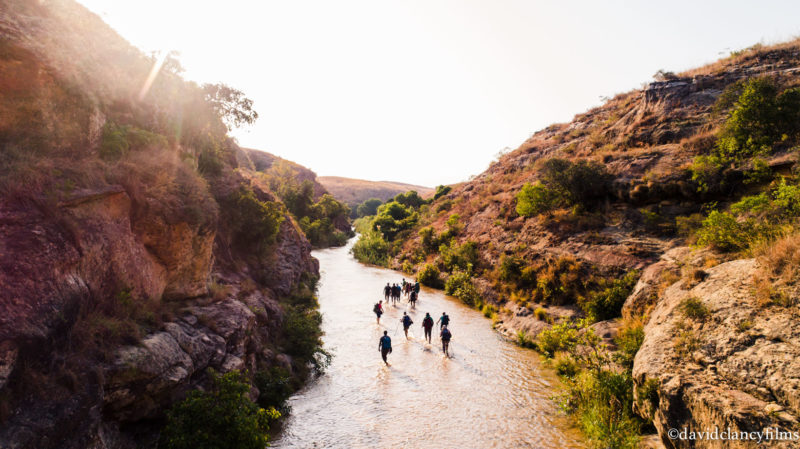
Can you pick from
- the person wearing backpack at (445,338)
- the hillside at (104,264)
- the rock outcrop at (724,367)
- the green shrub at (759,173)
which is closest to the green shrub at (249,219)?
the hillside at (104,264)

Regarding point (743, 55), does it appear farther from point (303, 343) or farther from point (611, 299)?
point (303, 343)

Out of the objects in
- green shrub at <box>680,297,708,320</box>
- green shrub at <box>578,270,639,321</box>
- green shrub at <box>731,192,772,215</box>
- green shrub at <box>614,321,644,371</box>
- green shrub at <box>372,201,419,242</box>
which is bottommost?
green shrub at <box>614,321,644,371</box>

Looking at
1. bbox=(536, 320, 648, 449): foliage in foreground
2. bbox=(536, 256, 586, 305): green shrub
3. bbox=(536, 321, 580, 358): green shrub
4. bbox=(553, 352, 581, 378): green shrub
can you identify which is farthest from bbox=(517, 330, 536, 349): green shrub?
bbox=(536, 320, 648, 449): foliage in foreground

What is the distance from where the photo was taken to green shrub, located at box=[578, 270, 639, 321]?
15.7 m

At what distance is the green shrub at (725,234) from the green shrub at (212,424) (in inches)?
664

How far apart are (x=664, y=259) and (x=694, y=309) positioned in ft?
25.1

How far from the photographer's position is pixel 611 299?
15.8 meters

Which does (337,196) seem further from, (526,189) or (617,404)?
(617,404)

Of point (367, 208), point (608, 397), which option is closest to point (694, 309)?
point (608, 397)

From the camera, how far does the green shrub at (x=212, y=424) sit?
22.2ft

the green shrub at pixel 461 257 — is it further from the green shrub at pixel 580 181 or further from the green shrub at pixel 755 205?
the green shrub at pixel 755 205

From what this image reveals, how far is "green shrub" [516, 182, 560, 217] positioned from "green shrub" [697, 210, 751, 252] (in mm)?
12009

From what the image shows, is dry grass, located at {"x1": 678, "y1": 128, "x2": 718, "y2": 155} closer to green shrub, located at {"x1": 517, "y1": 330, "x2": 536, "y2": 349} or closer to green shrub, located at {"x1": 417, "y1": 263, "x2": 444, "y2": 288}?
green shrub, located at {"x1": 517, "y1": 330, "x2": 536, "y2": 349}

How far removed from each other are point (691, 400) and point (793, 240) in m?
5.14
